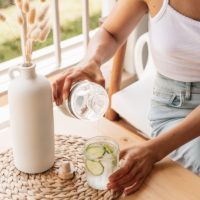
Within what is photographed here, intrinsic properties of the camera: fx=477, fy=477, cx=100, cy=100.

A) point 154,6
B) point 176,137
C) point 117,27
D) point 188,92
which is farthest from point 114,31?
point 176,137

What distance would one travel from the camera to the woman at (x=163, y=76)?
3.94ft

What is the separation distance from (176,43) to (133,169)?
0.42 meters

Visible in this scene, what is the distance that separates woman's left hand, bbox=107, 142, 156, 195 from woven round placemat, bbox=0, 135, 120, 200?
0.03 metres

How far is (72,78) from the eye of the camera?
124 centimetres

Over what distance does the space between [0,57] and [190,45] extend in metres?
1.24

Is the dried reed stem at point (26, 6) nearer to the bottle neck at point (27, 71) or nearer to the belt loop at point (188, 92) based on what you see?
the bottle neck at point (27, 71)

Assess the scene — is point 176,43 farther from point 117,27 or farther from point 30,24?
point 30,24

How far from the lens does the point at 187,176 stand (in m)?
1.18

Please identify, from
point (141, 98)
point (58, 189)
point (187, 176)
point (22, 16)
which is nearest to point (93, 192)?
point (58, 189)

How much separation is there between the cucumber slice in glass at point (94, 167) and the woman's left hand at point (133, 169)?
0.10 feet

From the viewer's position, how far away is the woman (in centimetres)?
120

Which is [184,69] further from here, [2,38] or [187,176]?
[2,38]

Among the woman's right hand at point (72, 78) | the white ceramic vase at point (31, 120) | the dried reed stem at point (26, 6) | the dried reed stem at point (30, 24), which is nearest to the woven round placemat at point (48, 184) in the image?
the white ceramic vase at point (31, 120)

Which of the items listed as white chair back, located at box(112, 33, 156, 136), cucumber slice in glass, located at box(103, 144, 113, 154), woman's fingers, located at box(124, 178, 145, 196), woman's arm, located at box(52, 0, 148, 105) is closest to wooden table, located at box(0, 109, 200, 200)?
woman's fingers, located at box(124, 178, 145, 196)
